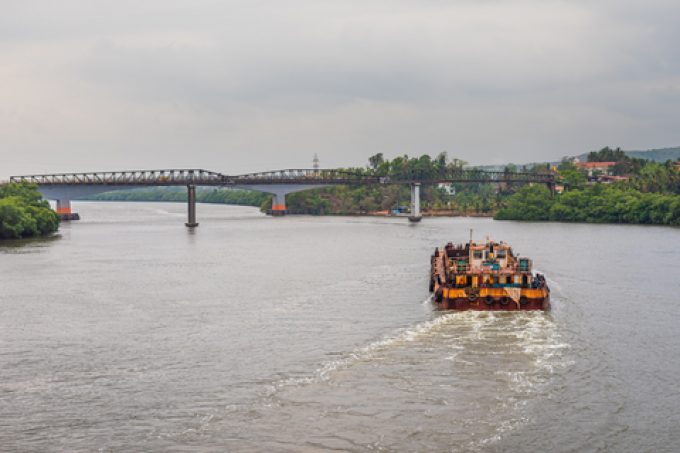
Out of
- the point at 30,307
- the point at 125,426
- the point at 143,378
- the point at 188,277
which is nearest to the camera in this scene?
the point at 125,426

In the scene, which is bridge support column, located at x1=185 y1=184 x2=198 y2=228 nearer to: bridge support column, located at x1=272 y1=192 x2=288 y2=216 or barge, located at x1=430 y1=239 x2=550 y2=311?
bridge support column, located at x1=272 y1=192 x2=288 y2=216

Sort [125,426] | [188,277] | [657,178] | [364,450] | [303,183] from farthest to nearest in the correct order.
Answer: [303,183] < [657,178] < [188,277] < [125,426] < [364,450]

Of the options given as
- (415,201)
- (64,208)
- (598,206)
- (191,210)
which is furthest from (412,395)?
(64,208)

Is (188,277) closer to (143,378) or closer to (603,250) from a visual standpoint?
(143,378)

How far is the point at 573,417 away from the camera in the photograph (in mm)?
24922

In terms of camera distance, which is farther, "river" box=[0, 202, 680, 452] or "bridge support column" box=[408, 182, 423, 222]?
"bridge support column" box=[408, 182, 423, 222]

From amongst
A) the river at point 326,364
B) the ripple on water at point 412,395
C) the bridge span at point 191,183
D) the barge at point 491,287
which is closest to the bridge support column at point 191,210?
the bridge span at point 191,183

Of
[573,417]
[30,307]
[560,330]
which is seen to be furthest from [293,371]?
[30,307]

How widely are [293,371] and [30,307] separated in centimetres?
1975

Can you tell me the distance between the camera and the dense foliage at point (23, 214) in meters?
90.0

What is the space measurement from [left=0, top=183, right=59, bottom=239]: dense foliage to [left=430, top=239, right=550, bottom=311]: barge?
56525 millimetres

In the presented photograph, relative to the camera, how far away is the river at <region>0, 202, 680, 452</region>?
2359 centimetres

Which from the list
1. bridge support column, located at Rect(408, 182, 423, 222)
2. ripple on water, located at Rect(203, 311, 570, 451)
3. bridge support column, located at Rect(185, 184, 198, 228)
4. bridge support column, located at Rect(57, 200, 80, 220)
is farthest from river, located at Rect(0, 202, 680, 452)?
bridge support column, located at Rect(408, 182, 423, 222)

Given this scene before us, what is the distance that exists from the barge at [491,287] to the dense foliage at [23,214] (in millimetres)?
56525
